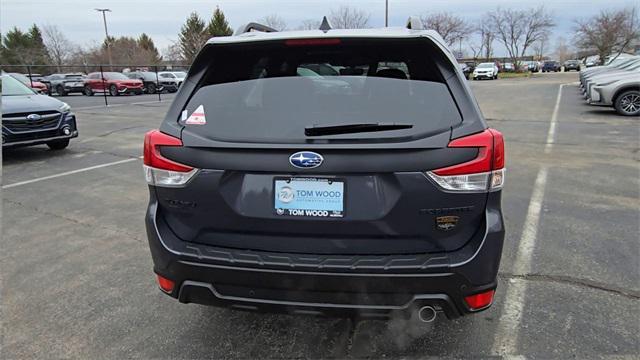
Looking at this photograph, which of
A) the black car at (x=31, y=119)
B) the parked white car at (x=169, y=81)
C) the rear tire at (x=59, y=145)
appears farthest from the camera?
the parked white car at (x=169, y=81)

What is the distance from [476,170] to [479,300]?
0.65m

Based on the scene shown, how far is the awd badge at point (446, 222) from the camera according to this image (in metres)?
2.13

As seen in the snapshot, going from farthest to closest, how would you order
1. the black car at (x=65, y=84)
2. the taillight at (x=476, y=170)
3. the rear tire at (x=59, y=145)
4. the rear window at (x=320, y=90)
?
1. the black car at (x=65, y=84)
2. the rear tire at (x=59, y=145)
3. the rear window at (x=320, y=90)
4. the taillight at (x=476, y=170)

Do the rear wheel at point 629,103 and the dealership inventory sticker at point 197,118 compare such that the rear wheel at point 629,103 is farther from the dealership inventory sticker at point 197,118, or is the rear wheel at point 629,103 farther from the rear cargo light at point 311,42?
the dealership inventory sticker at point 197,118

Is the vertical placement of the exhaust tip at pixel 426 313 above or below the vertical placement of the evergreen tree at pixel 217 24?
below

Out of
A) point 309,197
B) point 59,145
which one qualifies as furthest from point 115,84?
point 309,197

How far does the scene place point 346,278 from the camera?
2127 mm

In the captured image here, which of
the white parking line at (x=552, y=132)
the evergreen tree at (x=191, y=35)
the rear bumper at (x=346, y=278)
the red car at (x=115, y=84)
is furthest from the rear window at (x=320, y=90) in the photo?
the evergreen tree at (x=191, y=35)

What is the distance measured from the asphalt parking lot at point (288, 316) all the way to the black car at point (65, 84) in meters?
27.6

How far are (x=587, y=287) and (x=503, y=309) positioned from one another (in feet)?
2.49

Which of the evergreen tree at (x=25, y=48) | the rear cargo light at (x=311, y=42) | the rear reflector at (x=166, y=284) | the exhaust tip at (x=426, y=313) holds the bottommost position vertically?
the exhaust tip at (x=426, y=313)

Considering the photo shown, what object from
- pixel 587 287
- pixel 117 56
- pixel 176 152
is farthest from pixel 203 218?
pixel 117 56

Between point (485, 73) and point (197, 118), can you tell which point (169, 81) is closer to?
point (485, 73)

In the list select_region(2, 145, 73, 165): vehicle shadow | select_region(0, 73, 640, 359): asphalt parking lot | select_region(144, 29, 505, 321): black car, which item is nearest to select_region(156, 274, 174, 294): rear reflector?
select_region(144, 29, 505, 321): black car
